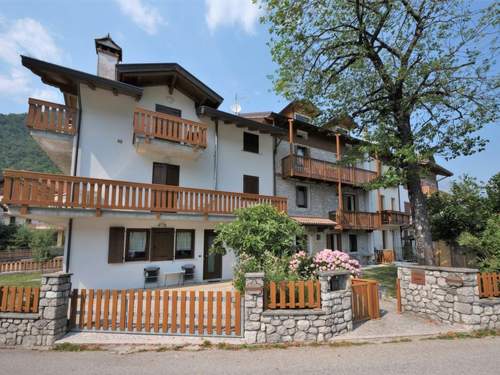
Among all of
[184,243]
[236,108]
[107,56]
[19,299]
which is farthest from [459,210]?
[107,56]

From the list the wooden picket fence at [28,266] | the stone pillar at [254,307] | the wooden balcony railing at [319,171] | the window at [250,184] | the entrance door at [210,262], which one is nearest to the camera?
the stone pillar at [254,307]

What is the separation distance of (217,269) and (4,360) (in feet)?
28.9

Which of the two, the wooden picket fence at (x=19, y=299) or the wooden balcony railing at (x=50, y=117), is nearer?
the wooden picket fence at (x=19, y=299)

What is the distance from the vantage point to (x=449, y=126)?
419 inches

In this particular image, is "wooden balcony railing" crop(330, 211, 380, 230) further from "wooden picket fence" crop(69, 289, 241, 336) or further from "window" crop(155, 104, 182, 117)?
"wooden picket fence" crop(69, 289, 241, 336)

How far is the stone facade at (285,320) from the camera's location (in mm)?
5668

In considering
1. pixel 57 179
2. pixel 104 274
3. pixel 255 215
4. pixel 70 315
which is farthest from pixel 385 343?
pixel 57 179

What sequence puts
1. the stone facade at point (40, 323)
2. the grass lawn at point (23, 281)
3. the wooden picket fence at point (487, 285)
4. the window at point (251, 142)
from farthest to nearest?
the window at point (251, 142) < the grass lawn at point (23, 281) < the wooden picket fence at point (487, 285) < the stone facade at point (40, 323)

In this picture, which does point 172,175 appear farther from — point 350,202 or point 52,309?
point 350,202

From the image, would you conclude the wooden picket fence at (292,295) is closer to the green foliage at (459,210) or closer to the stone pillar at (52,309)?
the stone pillar at (52,309)

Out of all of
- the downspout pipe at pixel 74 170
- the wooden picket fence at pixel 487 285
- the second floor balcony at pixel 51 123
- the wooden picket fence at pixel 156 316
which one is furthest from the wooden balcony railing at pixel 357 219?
the second floor balcony at pixel 51 123

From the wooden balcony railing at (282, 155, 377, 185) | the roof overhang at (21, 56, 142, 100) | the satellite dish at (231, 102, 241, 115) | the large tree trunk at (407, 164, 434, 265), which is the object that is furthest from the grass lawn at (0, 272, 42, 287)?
the large tree trunk at (407, 164, 434, 265)

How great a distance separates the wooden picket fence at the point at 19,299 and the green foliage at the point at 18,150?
142 ft

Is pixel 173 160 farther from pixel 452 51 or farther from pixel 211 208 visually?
pixel 452 51
